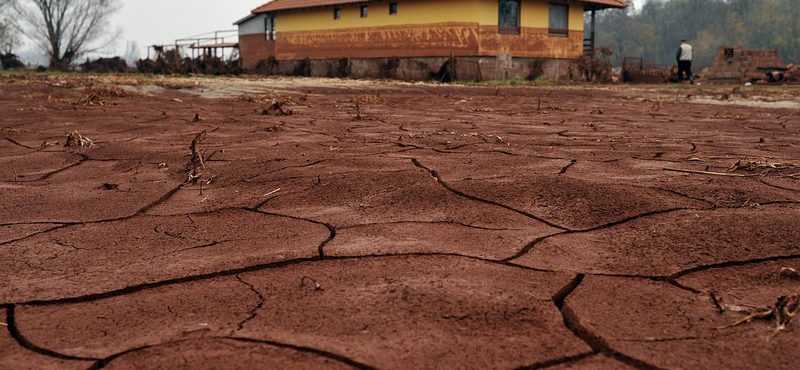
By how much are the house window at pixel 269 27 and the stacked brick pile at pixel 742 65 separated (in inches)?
679

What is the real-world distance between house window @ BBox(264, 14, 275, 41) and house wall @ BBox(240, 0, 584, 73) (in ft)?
7.46

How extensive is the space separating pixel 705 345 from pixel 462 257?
0.80 meters

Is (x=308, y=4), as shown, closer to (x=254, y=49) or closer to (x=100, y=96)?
(x=254, y=49)

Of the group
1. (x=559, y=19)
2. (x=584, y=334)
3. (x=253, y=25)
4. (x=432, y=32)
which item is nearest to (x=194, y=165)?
(x=584, y=334)

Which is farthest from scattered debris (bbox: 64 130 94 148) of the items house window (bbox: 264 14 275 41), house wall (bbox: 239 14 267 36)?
house wall (bbox: 239 14 267 36)

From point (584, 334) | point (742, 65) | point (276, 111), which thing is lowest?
point (584, 334)

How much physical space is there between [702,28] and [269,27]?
176ft

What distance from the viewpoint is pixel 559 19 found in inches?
950

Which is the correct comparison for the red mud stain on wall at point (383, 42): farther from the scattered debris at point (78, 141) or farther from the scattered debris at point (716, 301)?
the scattered debris at point (716, 301)

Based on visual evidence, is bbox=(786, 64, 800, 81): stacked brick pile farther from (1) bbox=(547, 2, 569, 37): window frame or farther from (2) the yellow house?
(1) bbox=(547, 2, 569, 37): window frame

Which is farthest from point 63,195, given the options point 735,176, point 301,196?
point 735,176

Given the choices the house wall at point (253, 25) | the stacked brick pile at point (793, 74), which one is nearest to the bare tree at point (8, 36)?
the house wall at point (253, 25)

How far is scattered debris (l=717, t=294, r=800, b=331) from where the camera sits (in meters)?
1.58

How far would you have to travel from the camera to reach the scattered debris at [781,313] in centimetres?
158
